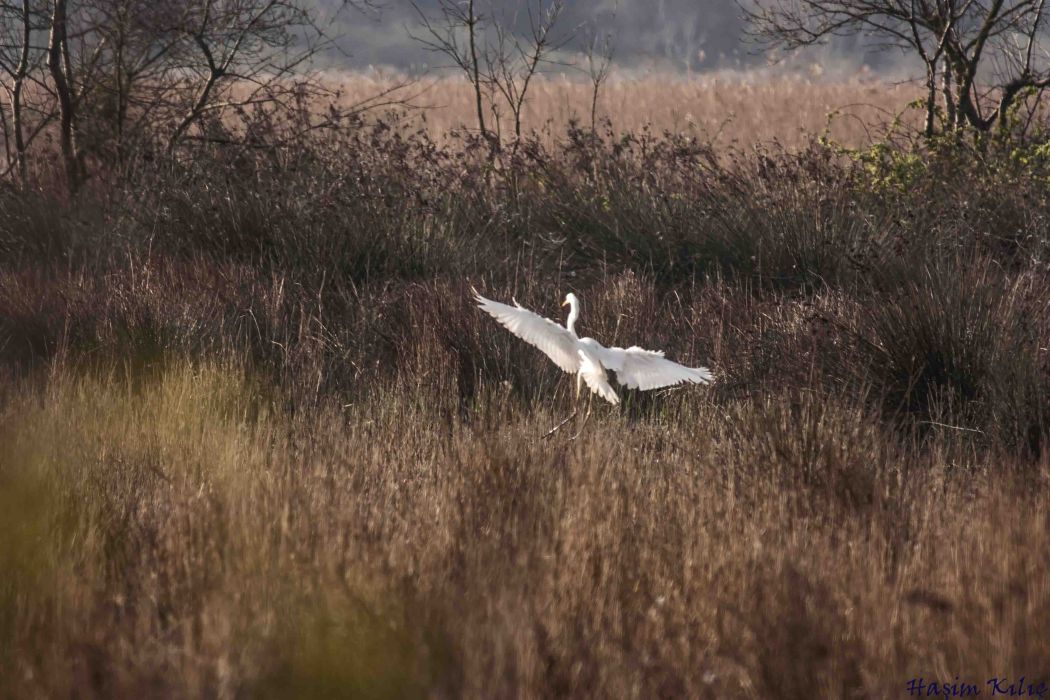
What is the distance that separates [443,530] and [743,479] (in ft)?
3.65

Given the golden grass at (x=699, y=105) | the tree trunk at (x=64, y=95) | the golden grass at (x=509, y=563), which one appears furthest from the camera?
the golden grass at (x=699, y=105)

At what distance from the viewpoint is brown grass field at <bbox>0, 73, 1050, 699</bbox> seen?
2578mm

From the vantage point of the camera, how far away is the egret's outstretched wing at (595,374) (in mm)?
4016

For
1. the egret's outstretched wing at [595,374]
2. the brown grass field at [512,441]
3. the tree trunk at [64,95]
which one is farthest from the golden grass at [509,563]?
the tree trunk at [64,95]

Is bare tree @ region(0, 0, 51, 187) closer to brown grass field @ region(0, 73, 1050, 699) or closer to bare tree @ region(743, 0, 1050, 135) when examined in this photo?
brown grass field @ region(0, 73, 1050, 699)

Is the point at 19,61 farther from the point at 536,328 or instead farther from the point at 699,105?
the point at 699,105

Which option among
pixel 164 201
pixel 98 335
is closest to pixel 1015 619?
pixel 98 335

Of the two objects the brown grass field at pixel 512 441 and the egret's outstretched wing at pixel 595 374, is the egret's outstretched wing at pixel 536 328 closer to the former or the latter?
the egret's outstretched wing at pixel 595 374

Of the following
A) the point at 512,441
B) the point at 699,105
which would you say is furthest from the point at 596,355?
the point at 699,105

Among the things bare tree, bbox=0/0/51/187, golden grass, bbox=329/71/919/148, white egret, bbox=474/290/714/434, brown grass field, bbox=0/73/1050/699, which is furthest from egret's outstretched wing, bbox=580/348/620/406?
golden grass, bbox=329/71/919/148

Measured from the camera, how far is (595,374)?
160 inches

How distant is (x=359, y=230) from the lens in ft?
22.9

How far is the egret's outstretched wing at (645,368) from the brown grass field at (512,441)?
244 millimetres

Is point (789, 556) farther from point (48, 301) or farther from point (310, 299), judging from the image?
point (48, 301)
